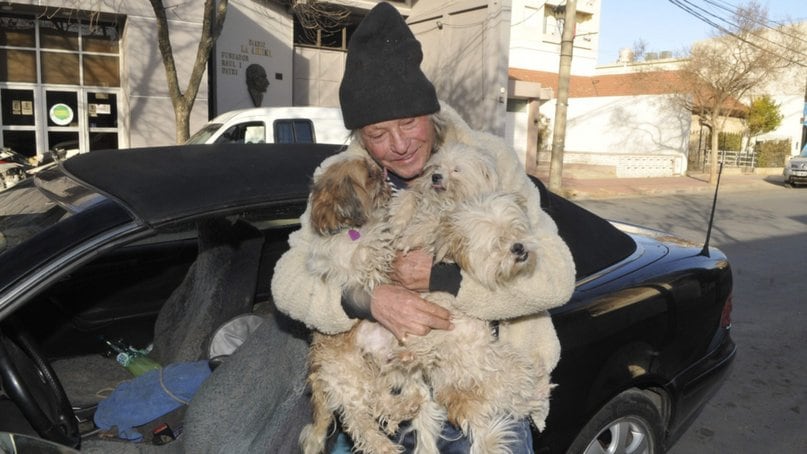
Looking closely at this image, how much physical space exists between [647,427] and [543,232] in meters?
1.63

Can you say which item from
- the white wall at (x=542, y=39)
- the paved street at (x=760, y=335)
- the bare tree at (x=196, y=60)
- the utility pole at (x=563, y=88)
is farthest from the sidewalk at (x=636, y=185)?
the white wall at (x=542, y=39)

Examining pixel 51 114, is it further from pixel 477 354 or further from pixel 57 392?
pixel 477 354

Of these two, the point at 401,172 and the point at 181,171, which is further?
the point at 181,171

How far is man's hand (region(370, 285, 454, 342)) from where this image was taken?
1754 mm

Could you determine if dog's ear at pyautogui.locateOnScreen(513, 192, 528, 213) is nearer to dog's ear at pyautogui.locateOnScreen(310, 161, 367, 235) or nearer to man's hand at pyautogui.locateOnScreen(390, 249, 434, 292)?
man's hand at pyautogui.locateOnScreen(390, 249, 434, 292)

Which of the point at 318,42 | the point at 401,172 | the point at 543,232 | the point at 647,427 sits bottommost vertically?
the point at 647,427

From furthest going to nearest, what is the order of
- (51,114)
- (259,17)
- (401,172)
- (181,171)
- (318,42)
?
(318,42), (259,17), (51,114), (181,171), (401,172)

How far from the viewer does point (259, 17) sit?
17.8 m

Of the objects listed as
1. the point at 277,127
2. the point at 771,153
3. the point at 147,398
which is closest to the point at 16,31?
the point at 277,127

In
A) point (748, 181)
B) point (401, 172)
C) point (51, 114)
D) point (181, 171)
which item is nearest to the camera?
point (401, 172)

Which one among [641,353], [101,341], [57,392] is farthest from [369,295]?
[101,341]

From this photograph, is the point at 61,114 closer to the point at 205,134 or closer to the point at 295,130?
the point at 205,134

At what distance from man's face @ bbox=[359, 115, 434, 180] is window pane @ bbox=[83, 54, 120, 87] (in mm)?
14724

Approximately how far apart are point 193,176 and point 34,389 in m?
0.94
